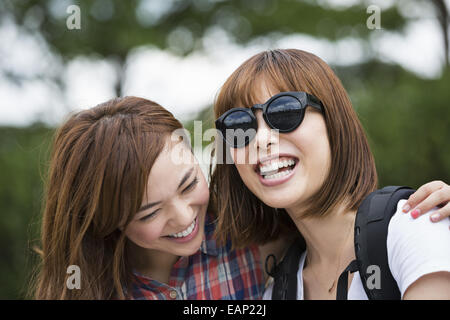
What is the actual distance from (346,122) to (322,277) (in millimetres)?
814

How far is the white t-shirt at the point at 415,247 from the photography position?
5.20 ft

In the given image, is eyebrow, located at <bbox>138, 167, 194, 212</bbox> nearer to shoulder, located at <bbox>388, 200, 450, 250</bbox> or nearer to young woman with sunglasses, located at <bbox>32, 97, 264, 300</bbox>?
young woman with sunglasses, located at <bbox>32, 97, 264, 300</bbox>

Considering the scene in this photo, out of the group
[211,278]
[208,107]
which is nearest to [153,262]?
[211,278]

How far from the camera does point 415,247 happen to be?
1.63 meters

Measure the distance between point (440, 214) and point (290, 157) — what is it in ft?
2.32

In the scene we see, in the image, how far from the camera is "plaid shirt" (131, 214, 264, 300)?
247cm

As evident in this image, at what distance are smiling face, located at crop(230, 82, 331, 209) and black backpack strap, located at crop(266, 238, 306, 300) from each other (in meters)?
0.45

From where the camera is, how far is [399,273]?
1708mm

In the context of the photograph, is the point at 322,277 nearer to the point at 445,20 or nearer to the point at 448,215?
the point at 448,215

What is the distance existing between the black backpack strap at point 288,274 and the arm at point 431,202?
2.69ft

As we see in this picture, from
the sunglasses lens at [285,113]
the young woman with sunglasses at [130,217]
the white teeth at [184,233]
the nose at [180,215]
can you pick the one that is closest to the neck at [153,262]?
the young woman with sunglasses at [130,217]

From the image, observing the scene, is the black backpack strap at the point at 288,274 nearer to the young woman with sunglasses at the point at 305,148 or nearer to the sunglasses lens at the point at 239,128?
the young woman with sunglasses at the point at 305,148

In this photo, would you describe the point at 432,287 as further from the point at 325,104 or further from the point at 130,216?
the point at 130,216

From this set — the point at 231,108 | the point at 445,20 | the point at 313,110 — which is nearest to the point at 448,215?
the point at 313,110
